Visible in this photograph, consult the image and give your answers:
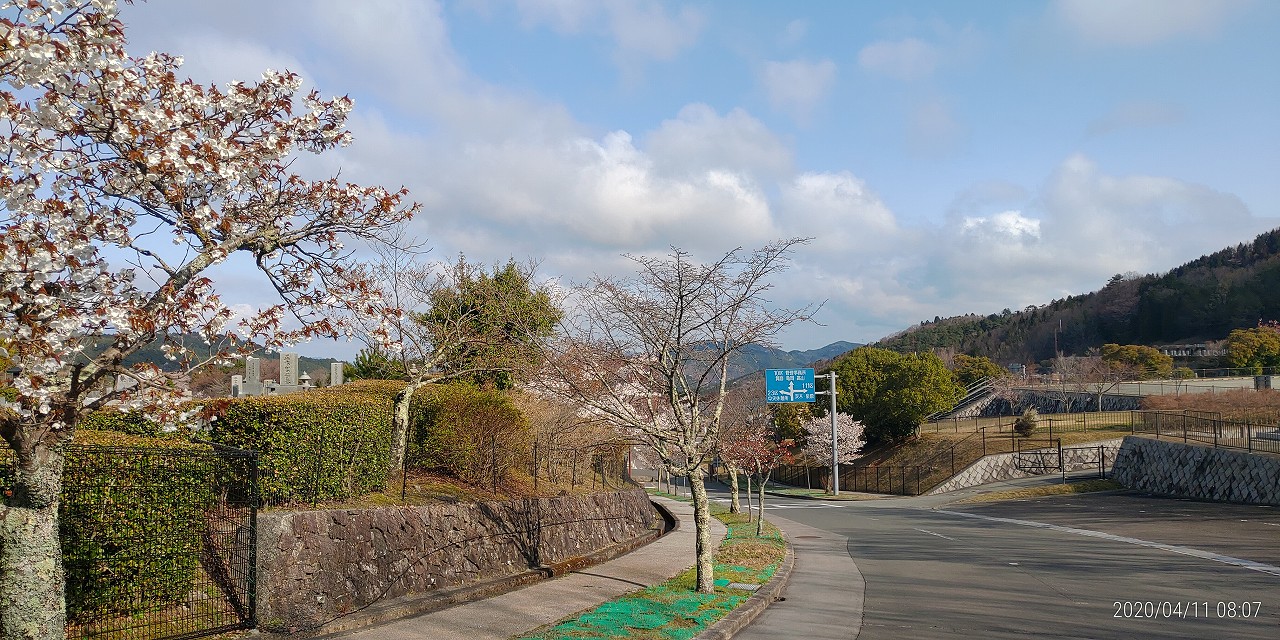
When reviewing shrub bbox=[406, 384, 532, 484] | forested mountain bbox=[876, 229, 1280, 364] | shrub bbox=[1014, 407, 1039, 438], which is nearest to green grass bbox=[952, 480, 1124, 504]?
shrub bbox=[1014, 407, 1039, 438]

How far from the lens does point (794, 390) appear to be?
36031mm

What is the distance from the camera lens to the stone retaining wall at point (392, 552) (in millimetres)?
9148

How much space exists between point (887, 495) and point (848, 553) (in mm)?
30476

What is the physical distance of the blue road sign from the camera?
3559 cm

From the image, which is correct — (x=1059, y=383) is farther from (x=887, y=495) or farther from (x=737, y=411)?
(x=737, y=411)

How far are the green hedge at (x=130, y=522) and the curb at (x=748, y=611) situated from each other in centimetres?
562

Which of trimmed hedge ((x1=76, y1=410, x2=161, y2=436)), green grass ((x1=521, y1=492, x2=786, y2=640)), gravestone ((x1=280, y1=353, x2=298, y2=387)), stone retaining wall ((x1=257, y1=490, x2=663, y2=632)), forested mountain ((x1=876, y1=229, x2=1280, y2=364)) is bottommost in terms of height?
green grass ((x1=521, y1=492, x2=786, y2=640))

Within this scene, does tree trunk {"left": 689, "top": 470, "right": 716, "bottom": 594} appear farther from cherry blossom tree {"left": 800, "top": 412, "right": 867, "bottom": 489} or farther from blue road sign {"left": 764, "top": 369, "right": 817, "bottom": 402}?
cherry blossom tree {"left": 800, "top": 412, "right": 867, "bottom": 489}

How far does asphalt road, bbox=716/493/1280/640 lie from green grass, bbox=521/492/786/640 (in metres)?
0.76

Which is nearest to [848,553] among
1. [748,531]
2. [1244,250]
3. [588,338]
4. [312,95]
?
[748,531]

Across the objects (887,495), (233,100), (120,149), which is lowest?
(887,495)

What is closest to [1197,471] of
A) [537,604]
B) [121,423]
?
[537,604]
